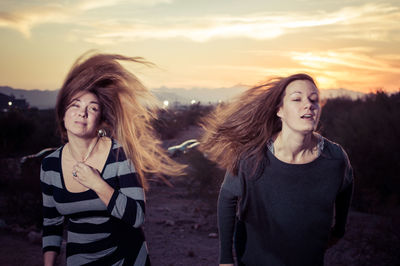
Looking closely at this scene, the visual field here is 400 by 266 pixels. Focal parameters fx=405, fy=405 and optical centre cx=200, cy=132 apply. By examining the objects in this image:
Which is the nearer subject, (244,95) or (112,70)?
(112,70)

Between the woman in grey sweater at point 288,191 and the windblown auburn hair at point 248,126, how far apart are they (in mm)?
15

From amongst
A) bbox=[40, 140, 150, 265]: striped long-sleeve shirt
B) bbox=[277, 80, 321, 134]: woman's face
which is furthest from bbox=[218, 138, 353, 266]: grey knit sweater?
bbox=[40, 140, 150, 265]: striped long-sleeve shirt

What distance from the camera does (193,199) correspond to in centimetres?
1302

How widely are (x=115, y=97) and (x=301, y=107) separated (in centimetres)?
140

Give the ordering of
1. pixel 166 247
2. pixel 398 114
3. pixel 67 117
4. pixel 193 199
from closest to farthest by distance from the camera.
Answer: pixel 67 117
pixel 166 247
pixel 398 114
pixel 193 199

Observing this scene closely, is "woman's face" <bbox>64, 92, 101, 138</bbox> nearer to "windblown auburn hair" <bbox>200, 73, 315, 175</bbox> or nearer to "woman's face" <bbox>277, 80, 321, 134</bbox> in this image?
"windblown auburn hair" <bbox>200, 73, 315, 175</bbox>

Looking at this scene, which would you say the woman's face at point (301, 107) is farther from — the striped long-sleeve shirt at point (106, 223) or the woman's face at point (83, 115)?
A: the woman's face at point (83, 115)

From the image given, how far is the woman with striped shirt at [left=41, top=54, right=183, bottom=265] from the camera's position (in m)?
2.71

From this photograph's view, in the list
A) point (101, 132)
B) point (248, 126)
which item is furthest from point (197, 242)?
point (101, 132)

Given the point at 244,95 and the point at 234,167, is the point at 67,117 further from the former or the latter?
the point at 244,95

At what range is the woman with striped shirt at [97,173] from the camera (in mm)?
2707

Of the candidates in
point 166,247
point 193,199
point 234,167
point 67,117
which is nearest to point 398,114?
point 193,199

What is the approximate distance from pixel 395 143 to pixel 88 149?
9.69 m

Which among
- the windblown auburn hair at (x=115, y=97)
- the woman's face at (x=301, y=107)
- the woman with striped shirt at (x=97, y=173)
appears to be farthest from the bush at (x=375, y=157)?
the woman with striped shirt at (x=97, y=173)
